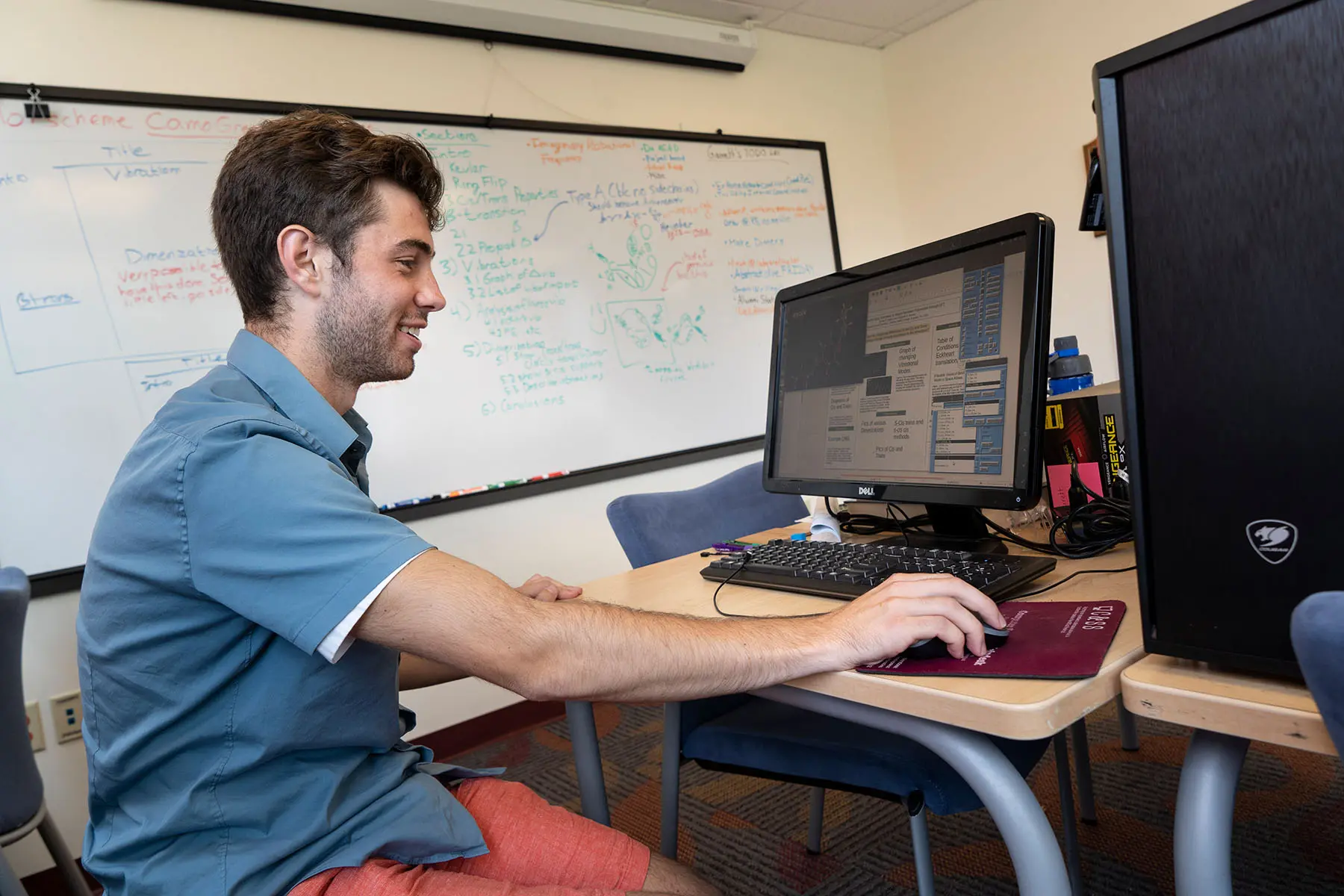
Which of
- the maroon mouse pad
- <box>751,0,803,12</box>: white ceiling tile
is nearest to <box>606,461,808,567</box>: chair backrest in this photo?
the maroon mouse pad

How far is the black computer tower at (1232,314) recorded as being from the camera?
20.7 inches

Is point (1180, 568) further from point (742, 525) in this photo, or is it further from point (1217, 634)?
point (742, 525)

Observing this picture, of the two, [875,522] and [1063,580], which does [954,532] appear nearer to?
[875,522]

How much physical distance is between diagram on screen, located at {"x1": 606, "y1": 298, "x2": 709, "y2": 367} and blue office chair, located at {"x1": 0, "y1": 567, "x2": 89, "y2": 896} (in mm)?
2055

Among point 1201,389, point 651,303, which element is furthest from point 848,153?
point 1201,389

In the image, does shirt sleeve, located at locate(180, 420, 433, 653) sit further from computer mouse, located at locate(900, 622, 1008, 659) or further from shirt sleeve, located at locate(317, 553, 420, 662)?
computer mouse, located at locate(900, 622, 1008, 659)

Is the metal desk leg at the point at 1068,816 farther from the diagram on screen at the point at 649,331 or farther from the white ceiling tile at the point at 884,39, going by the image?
the white ceiling tile at the point at 884,39

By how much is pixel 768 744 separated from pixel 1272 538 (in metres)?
0.80

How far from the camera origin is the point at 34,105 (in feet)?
7.63

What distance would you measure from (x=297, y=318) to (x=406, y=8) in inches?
84.6

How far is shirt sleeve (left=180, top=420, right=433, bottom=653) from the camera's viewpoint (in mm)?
816

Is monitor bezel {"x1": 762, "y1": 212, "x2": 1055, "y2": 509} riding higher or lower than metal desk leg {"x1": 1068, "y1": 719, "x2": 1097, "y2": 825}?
higher

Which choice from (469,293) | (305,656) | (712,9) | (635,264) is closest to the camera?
(305,656)

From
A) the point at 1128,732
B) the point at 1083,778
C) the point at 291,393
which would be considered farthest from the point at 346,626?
the point at 1128,732
